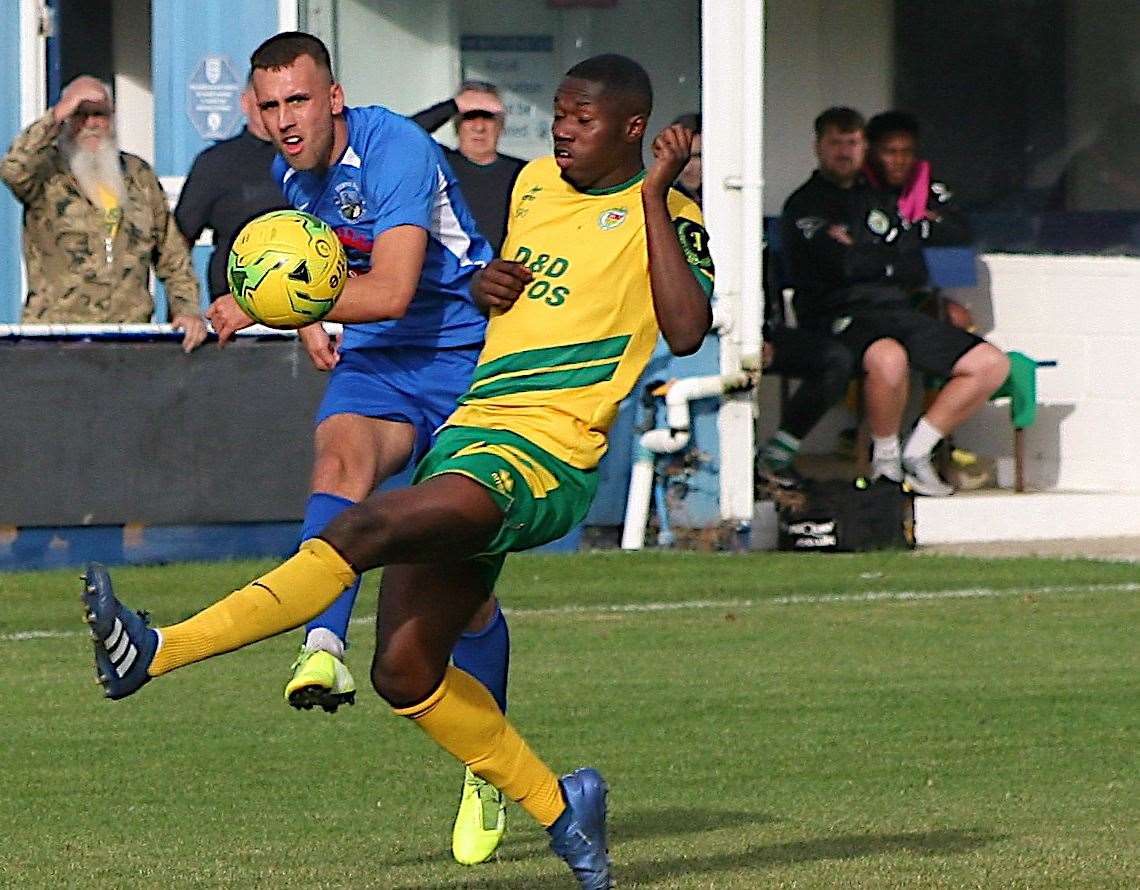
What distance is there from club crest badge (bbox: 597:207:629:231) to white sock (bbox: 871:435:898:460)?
8155 millimetres

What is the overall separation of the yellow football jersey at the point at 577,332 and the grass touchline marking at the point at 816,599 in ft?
17.0

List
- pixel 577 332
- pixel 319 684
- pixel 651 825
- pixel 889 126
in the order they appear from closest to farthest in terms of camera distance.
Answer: pixel 577 332
pixel 319 684
pixel 651 825
pixel 889 126

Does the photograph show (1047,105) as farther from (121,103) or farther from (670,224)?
(670,224)

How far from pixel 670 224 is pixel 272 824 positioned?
2250 mm

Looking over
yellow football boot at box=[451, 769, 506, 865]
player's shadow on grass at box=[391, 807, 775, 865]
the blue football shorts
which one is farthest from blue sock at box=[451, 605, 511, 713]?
the blue football shorts

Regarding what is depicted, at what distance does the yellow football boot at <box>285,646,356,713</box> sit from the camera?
243 inches

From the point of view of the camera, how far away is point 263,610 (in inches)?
211

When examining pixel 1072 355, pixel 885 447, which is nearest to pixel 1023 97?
pixel 1072 355

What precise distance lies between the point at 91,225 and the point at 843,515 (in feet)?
14.4

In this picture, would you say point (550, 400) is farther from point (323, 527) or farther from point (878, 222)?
point (878, 222)

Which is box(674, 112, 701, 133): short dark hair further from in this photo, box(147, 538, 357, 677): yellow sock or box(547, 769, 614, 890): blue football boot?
box(147, 538, 357, 677): yellow sock

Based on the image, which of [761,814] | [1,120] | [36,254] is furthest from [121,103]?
[761,814]

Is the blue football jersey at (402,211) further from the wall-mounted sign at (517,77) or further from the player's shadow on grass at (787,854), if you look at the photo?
the wall-mounted sign at (517,77)

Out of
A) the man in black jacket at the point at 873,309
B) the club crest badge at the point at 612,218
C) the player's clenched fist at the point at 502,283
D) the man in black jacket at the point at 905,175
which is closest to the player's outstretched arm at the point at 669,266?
the club crest badge at the point at 612,218
